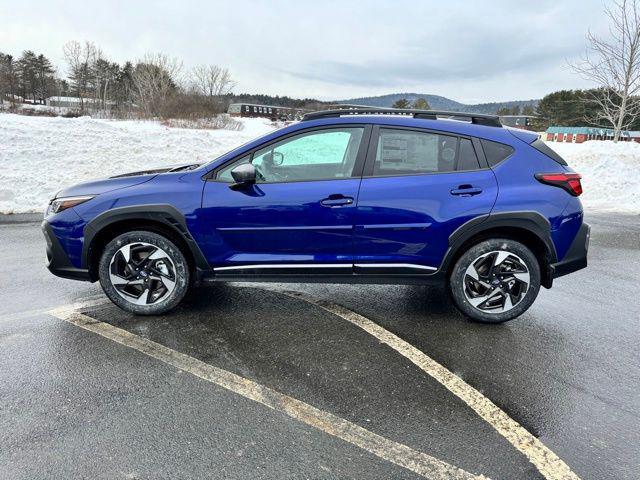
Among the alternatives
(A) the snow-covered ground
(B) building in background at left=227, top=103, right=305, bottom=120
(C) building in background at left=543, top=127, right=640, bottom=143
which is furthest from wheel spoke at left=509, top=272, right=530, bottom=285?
(B) building in background at left=227, top=103, right=305, bottom=120

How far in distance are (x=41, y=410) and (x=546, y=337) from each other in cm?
374

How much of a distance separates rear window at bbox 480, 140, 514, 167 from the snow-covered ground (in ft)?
23.1

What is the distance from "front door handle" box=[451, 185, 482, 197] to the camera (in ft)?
12.3

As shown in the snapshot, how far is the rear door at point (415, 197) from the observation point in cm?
375

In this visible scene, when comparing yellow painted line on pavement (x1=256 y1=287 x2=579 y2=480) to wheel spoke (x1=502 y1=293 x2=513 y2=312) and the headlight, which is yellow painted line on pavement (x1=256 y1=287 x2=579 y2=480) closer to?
wheel spoke (x1=502 y1=293 x2=513 y2=312)

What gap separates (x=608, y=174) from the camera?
1269 cm

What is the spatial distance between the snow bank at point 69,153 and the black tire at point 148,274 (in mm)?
6058

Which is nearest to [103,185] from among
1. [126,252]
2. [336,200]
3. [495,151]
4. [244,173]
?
[126,252]

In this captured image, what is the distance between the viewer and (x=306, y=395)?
9.43ft

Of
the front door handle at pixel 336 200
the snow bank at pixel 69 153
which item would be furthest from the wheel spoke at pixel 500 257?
the snow bank at pixel 69 153

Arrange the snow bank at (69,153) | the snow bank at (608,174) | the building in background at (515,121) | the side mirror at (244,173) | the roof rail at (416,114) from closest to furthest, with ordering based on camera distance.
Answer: the side mirror at (244,173) → the roof rail at (416,114) → the building in background at (515,121) → the snow bank at (69,153) → the snow bank at (608,174)

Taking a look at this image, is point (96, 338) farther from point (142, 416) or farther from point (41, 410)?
point (142, 416)

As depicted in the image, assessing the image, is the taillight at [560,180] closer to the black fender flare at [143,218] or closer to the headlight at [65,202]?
the black fender flare at [143,218]

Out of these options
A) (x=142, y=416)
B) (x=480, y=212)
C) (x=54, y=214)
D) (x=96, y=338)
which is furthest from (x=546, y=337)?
(x=54, y=214)
